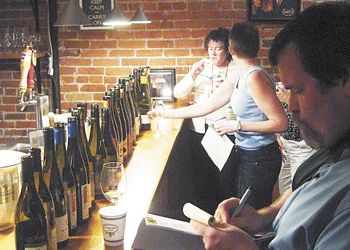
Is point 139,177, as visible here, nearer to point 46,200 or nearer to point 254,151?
point 46,200

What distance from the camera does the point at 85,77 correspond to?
4555 millimetres

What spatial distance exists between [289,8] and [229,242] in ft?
10.8

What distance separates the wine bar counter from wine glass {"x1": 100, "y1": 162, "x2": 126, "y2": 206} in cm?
10

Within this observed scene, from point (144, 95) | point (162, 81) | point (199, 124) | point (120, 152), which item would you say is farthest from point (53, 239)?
point (162, 81)

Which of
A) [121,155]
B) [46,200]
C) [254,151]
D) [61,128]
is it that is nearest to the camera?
[46,200]

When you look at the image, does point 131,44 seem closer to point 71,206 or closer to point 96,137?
point 96,137

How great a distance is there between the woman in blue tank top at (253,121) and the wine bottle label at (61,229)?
1569mm

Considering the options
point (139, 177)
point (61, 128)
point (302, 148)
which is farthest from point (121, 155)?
point (302, 148)

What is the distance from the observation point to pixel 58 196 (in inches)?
64.1

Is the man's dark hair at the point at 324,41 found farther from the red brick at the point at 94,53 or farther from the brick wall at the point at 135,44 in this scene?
the red brick at the point at 94,53

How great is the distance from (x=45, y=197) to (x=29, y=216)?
10 cm

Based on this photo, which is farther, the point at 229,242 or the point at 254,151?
the point at 254,151

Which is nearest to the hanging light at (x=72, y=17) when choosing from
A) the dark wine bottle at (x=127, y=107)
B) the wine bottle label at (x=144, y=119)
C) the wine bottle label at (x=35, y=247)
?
the dark wine bottle at (x=127, y=107)

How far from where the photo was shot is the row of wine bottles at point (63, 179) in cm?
143
